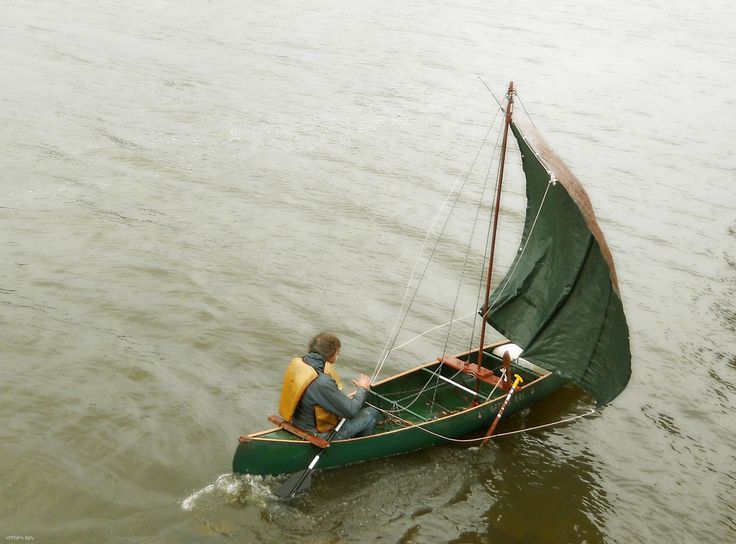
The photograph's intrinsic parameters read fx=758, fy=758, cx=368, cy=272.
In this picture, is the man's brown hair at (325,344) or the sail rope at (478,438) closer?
the man's brown hair at (325,344)

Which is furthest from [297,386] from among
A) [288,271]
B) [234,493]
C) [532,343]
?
[288,271]

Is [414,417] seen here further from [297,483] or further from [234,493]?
[234,493]

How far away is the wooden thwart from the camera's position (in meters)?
10.4

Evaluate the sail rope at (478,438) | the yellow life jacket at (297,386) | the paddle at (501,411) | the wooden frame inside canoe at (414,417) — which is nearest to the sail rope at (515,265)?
the wooden frame inside canoe at (414,417)

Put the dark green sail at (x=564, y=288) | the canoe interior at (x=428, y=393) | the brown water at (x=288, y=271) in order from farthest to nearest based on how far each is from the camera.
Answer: the canoe interior at (x=428, y=393), the dark green sail at (x=564, y=288), the brown water at (x=288, y=271)

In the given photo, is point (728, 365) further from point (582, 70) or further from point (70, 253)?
point (582, 70)

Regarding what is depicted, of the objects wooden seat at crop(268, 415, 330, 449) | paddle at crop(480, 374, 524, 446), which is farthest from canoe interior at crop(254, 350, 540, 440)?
wooden seat at crop(268, 415, 330, 449)

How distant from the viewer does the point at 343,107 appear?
949 inches

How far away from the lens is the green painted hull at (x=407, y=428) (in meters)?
8.63

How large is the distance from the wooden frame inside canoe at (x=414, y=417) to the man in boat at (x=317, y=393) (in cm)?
26

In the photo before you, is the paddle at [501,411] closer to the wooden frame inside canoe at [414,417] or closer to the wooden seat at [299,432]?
the wooden frame inside canoe at [414,417]

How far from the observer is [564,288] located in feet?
32.6

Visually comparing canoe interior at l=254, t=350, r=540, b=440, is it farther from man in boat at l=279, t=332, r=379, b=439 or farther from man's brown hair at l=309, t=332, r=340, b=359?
man's brown hair at l=309, t=332, r=340, b=359

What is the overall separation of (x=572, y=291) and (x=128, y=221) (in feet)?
30.6
